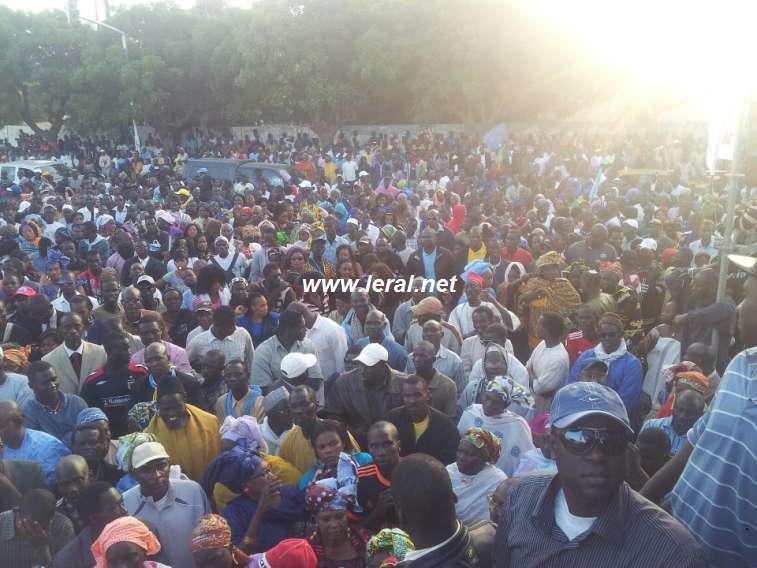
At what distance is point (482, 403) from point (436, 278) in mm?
4168

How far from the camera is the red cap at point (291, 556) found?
3096 mm

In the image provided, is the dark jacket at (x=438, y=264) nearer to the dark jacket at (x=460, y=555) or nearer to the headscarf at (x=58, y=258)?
the headscarf at (x=58, y=258)

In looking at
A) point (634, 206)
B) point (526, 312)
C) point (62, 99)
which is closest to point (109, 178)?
point (62, 99)

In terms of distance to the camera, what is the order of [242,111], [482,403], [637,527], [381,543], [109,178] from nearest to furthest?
Answer: [637,527] → [381,543] → [482,403] → [109,178] → [242,111]

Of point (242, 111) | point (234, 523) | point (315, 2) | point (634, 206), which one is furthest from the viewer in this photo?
point (242, 111)

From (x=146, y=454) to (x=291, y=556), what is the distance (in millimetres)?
1009

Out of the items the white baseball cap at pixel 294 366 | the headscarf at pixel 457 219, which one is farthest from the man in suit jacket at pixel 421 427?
the headscarf at pixel 457 219

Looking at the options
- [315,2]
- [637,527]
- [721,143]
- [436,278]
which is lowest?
[436,278]

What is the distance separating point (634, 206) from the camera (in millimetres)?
12375

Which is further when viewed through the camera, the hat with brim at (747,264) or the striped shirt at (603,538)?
the hat with brim at (747,264)

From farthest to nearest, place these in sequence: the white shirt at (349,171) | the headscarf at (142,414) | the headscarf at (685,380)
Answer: the white shirt at (349,171), the headscarf at (142,414), the headscarf at (685,380)

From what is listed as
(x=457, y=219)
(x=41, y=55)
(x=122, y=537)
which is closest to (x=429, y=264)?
(x=457, y=219)

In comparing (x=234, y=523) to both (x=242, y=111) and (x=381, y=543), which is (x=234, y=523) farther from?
(x=242, y=111)

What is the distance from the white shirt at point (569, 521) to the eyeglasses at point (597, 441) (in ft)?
0.63
